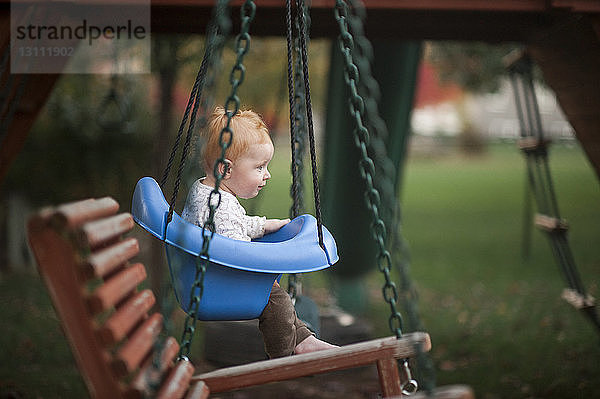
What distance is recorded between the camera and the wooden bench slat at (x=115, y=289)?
6.30ft

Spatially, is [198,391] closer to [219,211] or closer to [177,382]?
[177,382]

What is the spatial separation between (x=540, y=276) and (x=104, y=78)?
20.7ft

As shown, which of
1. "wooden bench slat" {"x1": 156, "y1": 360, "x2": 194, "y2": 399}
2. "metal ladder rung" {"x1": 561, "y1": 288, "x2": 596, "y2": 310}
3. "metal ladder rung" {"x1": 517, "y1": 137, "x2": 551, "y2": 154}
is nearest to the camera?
"wooden bench slat" {"x1": 156, "y1": 360, "x2": 194, "y2": 399}

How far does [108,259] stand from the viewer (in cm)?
207

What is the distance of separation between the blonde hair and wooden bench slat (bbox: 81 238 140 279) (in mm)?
557

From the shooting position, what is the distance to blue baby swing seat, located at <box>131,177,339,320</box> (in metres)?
2.48

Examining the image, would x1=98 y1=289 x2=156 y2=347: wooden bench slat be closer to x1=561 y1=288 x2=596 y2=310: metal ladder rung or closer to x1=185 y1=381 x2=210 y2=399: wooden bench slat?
x1=185 y1=381 x2=210 y2=399: wooden bench slat

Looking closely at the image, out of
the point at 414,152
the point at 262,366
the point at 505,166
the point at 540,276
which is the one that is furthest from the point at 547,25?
the point at 414,152

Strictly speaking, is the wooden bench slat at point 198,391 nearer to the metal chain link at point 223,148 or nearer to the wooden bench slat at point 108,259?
the metal chain link at point 223,148

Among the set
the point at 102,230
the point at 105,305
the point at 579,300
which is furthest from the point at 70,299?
the point at 579,300

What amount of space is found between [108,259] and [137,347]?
290mm

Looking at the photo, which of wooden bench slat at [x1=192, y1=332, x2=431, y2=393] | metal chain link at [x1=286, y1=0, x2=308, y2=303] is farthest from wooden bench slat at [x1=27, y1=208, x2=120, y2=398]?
metal chain link at [x1=286, y1=0, x2=308, y2=303]

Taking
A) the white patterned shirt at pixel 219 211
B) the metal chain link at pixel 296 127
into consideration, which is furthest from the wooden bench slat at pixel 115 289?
the metal chain link at pixel 296 127

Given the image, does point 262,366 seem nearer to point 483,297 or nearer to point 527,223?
point 483,297
